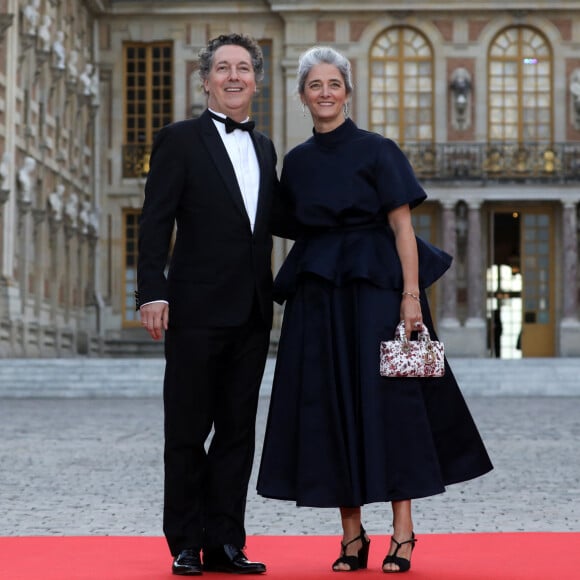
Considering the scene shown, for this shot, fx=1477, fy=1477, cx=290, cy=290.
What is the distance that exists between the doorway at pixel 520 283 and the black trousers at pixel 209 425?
28.1m

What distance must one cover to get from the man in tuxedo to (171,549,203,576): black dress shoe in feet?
0.10

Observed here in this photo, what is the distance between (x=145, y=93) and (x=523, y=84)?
8.75 metres

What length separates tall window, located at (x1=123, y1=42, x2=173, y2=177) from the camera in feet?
113

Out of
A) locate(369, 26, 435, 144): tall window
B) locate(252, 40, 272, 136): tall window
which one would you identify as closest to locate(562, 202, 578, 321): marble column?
locate(369, 26, 435, 144): tall window

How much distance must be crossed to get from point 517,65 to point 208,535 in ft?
96.1

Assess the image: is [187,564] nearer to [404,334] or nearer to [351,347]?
[351,347]

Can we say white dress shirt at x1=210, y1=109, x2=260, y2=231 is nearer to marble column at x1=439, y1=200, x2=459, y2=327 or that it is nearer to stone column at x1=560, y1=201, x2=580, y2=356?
marble column at x1=439, y1=200, x2=459, y2=327

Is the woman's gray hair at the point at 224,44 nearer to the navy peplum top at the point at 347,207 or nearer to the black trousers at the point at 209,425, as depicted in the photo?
the navy peplum top at the point at 347,207

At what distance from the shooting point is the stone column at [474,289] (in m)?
32.6

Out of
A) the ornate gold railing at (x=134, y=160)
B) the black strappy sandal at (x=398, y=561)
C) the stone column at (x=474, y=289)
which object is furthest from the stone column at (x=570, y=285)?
the black strappy sandal at (x=398, y=561)

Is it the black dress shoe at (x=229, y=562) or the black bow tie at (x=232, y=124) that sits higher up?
the black bow tie at (x=232, y=124)

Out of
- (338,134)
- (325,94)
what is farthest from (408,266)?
(325,94)

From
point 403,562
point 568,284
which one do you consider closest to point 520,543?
point 403,562

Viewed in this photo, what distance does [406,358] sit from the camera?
5395 mm
